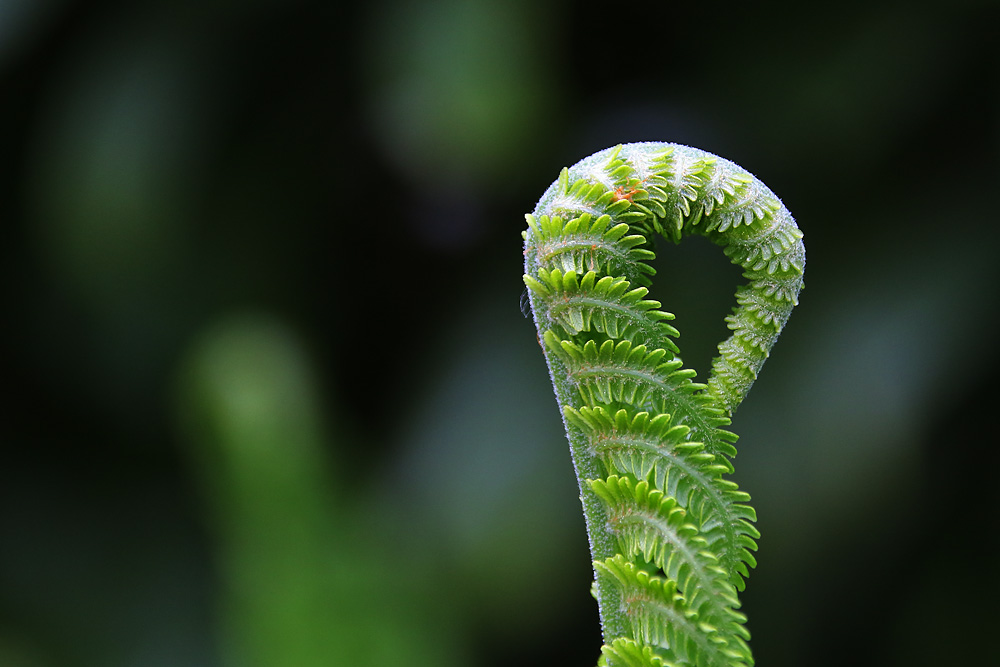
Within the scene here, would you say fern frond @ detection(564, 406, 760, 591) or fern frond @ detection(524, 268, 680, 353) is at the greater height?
fern frond @ detection(524, 268, 680, 353)

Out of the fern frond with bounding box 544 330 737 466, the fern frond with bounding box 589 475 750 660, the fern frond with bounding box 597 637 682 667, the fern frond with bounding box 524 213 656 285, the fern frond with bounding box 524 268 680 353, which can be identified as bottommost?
the fern frond with bounding box 597 637 682 667

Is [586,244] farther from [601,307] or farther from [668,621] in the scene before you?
[668,621]

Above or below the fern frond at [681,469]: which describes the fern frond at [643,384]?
above

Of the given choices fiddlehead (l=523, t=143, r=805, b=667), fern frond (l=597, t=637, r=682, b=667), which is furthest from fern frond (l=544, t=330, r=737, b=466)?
fern frond (l=597, t=637, r=682, b=667)

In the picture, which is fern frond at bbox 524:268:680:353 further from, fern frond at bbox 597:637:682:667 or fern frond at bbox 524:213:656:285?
fern frond at bbox 597:637:682:667

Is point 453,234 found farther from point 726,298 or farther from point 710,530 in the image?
point 710,530

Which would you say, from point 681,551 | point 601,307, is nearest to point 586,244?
point 601,307

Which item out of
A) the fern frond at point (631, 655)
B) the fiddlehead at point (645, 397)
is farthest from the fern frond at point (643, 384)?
the fern frond at point (631, 655)

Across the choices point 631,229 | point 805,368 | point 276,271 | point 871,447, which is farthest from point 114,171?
point 631,229

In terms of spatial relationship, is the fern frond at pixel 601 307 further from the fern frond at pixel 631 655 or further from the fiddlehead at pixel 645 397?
the fern frond at pixel 631 655
